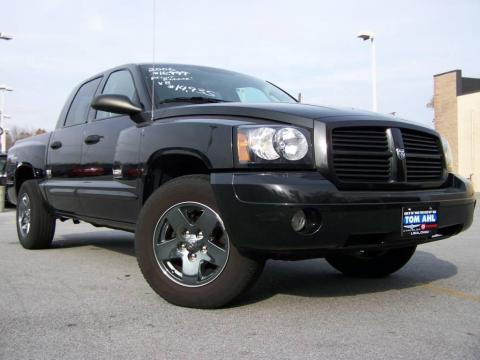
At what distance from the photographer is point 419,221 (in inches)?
137

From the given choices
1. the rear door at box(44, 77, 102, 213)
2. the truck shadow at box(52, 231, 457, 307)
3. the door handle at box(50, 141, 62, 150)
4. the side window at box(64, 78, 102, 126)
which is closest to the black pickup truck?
the truck shadow at box(52, 231, 457, 307)

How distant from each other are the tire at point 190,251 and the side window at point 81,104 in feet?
7.42

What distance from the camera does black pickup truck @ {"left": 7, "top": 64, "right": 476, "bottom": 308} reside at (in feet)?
10.3

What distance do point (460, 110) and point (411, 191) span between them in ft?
81.9

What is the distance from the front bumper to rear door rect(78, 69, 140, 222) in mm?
1249

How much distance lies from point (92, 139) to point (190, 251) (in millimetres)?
1896

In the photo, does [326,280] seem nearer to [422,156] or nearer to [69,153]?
[422,156]

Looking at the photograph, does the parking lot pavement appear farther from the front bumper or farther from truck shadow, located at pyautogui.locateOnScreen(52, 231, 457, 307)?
the front bumper

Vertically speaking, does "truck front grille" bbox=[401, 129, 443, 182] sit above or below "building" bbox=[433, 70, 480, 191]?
below

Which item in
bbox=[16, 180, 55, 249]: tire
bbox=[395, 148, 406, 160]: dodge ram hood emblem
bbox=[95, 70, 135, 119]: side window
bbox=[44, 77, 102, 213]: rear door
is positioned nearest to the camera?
bbox=[395, 148, 406, 160]: dodge ram hood emblem

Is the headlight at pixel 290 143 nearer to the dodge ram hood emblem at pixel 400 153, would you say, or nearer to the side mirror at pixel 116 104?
the dodge ram hood emblem at pixel 400 153

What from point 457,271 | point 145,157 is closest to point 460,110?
point 457,271

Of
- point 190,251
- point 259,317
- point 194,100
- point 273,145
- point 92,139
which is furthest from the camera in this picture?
point 92,139

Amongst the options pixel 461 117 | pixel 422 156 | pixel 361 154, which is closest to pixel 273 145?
pixel 361 154
